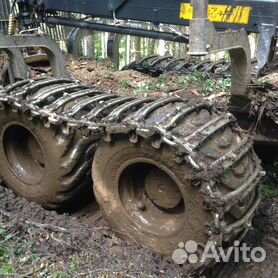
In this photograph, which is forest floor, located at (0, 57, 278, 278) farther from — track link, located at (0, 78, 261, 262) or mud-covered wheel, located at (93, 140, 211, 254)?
track link, located at (0, 78, 261, 262)

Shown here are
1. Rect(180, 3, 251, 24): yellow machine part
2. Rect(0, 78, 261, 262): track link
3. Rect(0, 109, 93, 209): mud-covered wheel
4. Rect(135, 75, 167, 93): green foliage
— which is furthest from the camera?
Rect(135, 75, 167, 93): green foliage

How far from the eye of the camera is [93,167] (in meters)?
2.98

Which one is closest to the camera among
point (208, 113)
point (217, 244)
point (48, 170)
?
point (217, 244)

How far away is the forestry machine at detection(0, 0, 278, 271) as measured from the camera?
8.14ft

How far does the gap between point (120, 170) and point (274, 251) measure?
3.79ft

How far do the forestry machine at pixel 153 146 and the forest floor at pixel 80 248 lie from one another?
0.11 metres

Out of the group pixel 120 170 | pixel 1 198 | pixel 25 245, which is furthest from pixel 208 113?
pixel 1 198

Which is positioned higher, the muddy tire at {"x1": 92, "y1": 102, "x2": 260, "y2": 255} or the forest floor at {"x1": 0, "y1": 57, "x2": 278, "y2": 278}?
the muddy tire at {"x1": 92, "y1": 102, "x2": 260, "y2": 255}

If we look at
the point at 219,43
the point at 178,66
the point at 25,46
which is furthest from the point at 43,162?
the point at 178,66

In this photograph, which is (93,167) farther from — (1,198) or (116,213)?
(1,198)

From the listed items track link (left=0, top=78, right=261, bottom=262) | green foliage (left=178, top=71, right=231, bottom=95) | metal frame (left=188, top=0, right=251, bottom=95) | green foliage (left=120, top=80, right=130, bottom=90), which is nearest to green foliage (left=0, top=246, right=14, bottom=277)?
track link (left=0, top=78, right=261, bottom=262)

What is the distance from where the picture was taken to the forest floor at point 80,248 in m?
2.63

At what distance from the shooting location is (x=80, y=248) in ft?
9.21

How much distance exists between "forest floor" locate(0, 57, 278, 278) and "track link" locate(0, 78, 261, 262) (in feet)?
1.25
